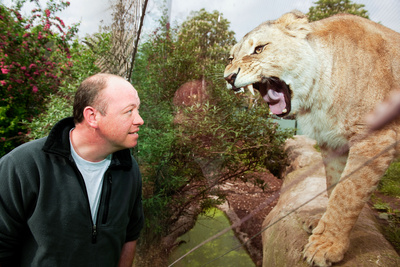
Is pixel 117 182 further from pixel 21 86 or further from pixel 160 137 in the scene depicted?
pixel 21 86

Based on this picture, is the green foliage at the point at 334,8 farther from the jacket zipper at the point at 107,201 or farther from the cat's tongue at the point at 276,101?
the jacket zipper at the point at 107,201

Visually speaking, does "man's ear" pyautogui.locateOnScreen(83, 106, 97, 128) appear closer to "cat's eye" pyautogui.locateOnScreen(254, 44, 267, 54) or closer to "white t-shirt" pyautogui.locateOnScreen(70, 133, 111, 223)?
"white t-shirt" pyautogui.locateOnScreen(70, 133, 111, 223)

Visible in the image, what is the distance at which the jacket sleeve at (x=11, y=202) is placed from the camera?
35.9 inches

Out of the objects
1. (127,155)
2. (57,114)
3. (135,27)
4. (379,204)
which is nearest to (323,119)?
(379,204)

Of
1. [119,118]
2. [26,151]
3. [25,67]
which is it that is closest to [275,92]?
[119,118]

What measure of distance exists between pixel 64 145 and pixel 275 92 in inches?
35.8

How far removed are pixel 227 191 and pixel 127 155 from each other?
1.03 meters

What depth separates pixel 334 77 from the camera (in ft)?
3.63

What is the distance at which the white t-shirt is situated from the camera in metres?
1.13

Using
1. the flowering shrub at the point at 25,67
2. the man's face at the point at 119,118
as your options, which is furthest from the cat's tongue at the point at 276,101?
the flowering shrub at the point at 25,67

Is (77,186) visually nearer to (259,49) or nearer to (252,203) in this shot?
(259,49)

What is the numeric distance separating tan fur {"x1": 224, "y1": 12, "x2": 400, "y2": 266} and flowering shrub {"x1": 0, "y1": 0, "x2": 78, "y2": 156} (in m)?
3.97

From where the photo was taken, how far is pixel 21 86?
4.22 m

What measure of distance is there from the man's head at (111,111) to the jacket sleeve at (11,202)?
12.0 inches
